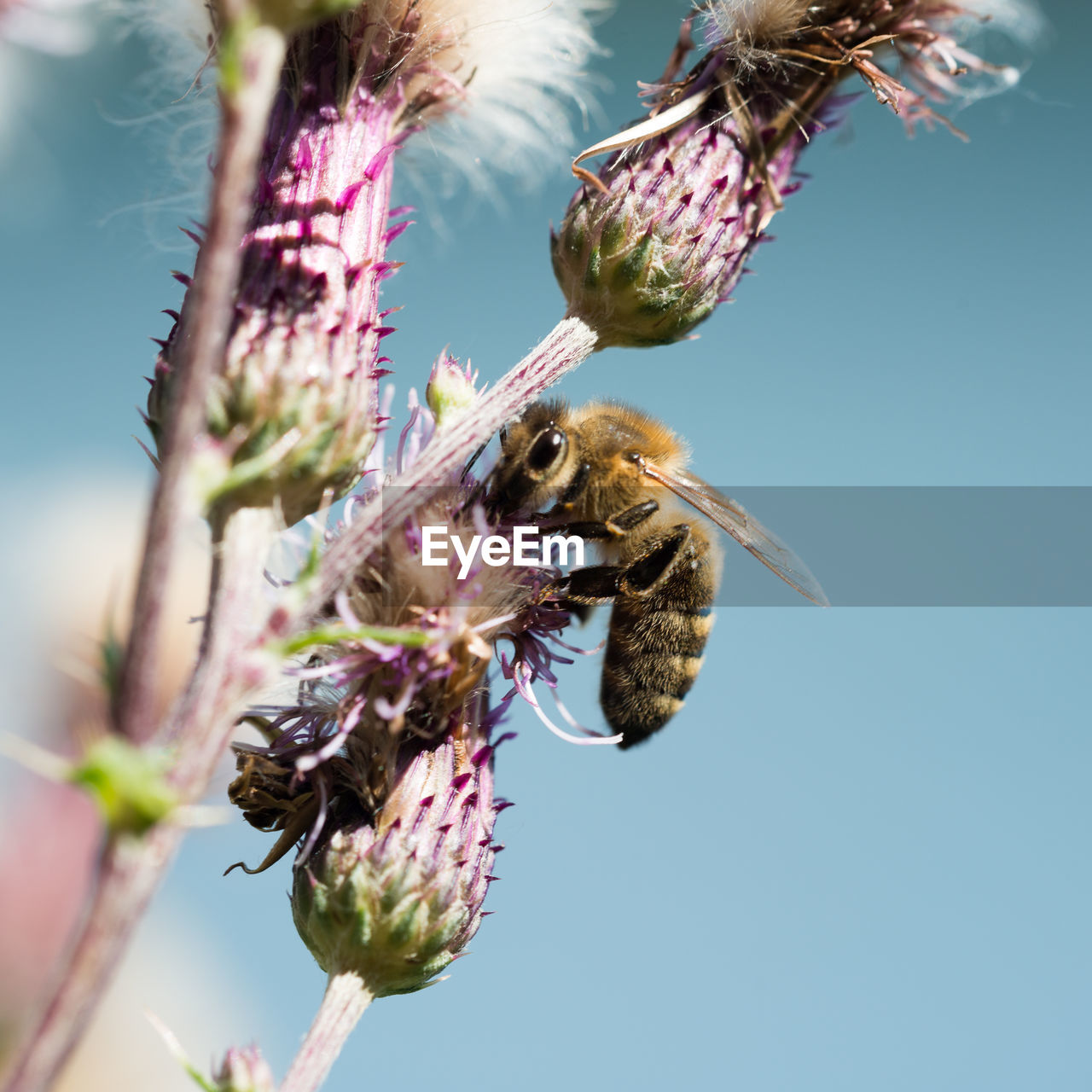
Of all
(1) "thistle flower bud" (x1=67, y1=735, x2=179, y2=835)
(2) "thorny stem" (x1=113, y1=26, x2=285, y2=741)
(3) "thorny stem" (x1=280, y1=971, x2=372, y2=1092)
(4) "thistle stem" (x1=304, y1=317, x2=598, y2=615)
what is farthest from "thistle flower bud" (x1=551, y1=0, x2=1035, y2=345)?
(1) "thistle flower bud" (x1=67, y1=735, x2=179, y2=835)

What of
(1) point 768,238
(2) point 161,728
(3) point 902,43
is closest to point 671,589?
(1) point 768,238

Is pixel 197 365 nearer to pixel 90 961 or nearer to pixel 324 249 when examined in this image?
pixel 90 961

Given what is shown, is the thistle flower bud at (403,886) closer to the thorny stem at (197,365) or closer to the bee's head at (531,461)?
the bee's head at (531,461)

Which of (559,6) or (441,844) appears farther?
(559,6)

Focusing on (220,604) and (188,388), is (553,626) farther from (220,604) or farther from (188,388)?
(188,388)

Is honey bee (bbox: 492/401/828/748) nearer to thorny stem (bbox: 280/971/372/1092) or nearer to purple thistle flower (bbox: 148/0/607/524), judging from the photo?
purple thistle flower (bbox: 148/0/607/524)

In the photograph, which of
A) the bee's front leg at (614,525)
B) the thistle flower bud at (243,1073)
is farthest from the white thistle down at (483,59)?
the thistle flower bud at (243,1073)
